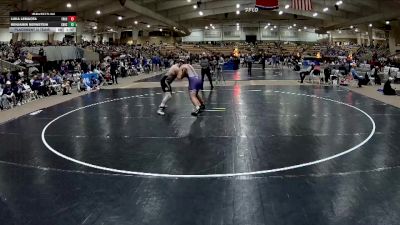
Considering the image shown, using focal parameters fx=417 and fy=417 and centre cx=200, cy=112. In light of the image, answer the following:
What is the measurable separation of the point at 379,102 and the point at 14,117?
12.8 metres

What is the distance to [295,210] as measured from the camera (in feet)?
17.0

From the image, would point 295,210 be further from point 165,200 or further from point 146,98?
point 146,98

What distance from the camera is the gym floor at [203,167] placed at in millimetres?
5177

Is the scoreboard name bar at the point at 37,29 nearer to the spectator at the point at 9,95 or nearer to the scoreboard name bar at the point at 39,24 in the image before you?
the scoreboard name bar at the point at 39,24

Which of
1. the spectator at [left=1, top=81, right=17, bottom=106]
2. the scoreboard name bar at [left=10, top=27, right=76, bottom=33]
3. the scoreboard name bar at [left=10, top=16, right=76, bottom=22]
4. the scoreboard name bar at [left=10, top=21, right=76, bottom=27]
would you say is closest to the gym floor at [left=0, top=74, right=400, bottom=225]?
the spectator at [left=1, top=81, right=17, bottom=106]

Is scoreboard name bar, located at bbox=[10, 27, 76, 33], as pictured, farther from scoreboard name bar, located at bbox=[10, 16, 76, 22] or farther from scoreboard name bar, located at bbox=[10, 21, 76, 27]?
scoreboard name bar, located at bbox=[10, 16, 76, 22]

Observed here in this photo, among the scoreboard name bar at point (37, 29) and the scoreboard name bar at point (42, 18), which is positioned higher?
the scoreboard name bar at point (42, 18)

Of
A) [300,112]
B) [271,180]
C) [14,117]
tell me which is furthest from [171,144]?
[14,117]
